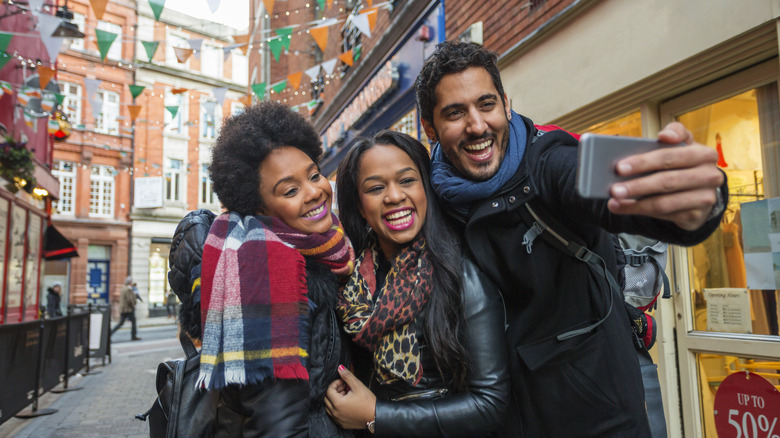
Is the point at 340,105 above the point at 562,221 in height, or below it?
above

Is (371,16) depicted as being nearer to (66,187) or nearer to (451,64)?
(451,64)

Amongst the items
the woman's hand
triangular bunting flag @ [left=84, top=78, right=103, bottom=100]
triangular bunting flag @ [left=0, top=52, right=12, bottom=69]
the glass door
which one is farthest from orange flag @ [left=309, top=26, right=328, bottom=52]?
the woman's hand

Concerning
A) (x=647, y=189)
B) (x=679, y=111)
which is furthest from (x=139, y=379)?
(x=647, y=189)

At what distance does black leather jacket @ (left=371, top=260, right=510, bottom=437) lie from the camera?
175 centimetres

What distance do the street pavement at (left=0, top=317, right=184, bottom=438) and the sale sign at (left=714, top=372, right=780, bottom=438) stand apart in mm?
5467

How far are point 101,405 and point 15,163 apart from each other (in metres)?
5.18

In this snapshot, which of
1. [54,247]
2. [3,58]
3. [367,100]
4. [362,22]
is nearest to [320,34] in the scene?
[362,22]

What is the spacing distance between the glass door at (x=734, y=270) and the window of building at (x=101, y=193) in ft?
91.4

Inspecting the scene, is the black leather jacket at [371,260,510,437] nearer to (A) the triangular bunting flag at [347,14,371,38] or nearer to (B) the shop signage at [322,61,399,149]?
(A) the triangular bunting flag at [347,14,371,38]

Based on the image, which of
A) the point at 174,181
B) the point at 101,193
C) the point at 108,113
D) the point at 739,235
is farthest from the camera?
the point at 174,181

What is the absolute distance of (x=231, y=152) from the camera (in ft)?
6.33

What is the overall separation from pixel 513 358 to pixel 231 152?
4.41 ft

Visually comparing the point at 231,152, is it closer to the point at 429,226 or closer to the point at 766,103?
the point at 429,226

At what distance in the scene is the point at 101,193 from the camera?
85.6ft
